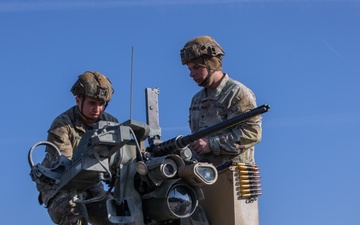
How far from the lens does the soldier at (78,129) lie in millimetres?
10539

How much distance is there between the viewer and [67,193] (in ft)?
33.9

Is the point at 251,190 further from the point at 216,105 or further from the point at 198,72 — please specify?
the point at 198,72

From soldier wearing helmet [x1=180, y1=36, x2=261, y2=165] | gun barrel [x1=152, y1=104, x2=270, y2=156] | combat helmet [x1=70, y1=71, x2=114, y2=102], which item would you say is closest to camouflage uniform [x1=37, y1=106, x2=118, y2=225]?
combat helmet [x1=70, y1=71, x2=114, y2=102]

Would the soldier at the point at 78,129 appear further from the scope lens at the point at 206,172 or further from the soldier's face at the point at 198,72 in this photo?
the scope lens at the point at 206,172

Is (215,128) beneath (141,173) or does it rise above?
above

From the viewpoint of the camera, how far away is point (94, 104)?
1133 centimetres

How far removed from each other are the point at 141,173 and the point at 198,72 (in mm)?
2296

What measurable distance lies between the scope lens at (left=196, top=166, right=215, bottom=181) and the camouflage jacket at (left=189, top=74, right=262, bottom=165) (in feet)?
3.61

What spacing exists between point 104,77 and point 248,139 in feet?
8.37

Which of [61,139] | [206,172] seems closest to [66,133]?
[61,139]

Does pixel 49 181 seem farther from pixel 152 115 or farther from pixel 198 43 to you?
pixel 198 43

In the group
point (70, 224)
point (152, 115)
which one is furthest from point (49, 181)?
point (152, 115)

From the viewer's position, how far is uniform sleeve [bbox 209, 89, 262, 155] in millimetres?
10297

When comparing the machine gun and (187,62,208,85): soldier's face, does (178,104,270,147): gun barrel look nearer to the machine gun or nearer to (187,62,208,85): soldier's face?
the machine gun
